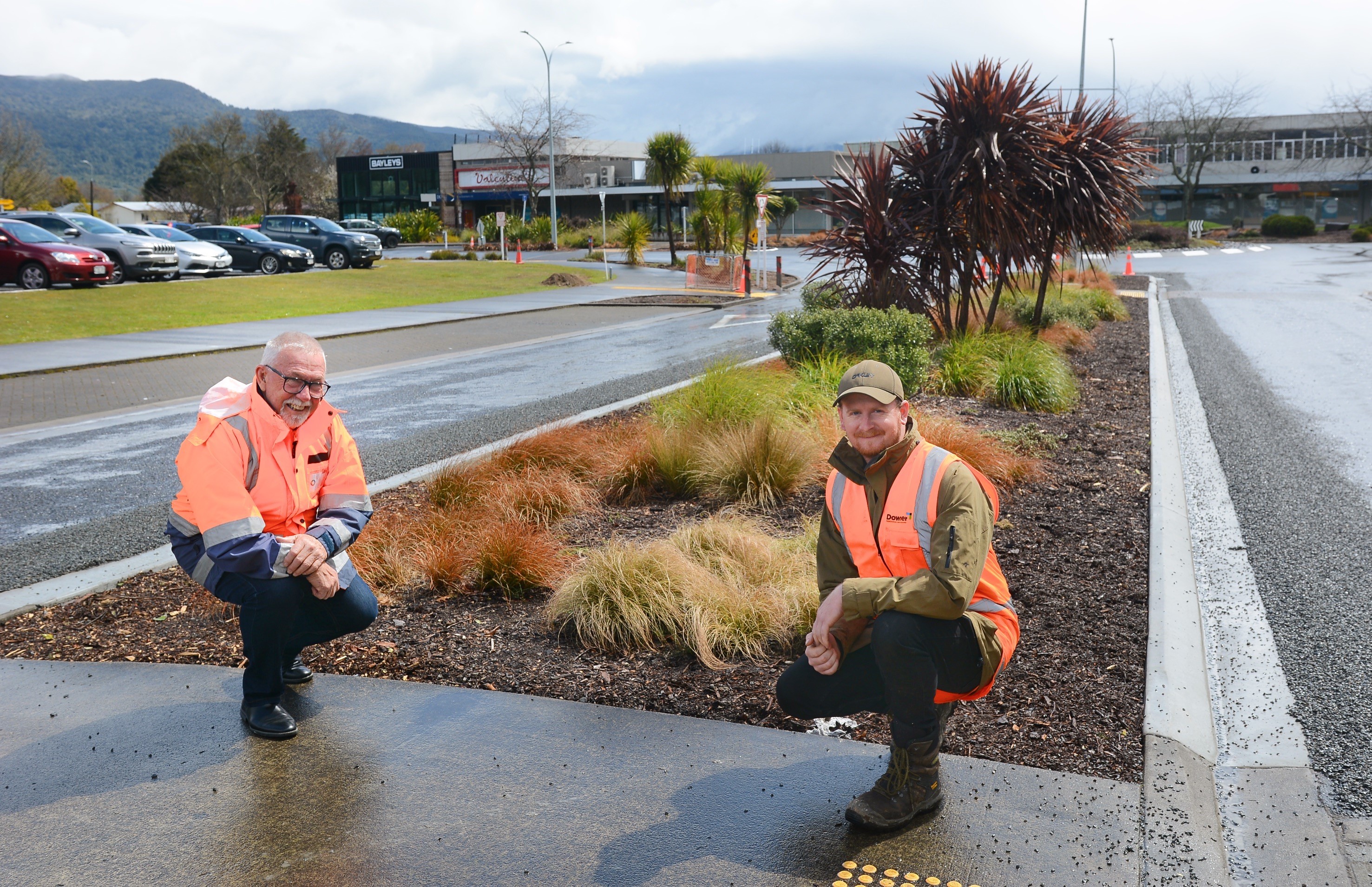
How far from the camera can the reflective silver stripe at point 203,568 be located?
3.78 meters

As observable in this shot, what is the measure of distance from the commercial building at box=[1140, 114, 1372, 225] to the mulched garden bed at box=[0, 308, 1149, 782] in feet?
279

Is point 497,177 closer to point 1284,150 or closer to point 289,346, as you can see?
point 1284,150

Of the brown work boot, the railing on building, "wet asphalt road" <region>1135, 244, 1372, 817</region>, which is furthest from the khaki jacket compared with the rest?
the railing on building

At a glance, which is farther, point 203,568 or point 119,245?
point 119,245

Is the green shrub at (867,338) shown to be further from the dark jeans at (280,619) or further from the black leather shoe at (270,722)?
the black leather shoe at (270,722)

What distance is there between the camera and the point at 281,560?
12.2 ft

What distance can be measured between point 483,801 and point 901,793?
4.33 ft

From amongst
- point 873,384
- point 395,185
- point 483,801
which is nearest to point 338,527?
point 483,801

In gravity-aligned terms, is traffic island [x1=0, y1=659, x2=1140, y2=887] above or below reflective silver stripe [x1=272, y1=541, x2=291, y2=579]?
below

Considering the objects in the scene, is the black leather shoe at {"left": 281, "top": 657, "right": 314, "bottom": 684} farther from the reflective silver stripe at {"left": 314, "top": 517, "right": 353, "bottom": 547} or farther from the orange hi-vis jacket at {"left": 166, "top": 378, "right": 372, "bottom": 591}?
the reflective silver stripe at {"left": 314, "top": 517, "right": 353, "bottom": 547}

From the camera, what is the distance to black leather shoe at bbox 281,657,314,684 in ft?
14.0

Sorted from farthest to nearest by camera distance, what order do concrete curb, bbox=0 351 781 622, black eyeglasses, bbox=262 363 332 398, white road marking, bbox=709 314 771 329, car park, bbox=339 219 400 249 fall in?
car park, bbox=339 219 400 249 < white road marking, bbox=709 314 771 329 < concrete curb, bbox=0 351 781 622 < black eyeglasses, bbox=262 363 332 398

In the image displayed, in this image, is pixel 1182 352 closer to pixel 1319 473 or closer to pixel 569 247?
pixel 1319 473

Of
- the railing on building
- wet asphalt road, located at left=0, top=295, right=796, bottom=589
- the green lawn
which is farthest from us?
the railing on building
